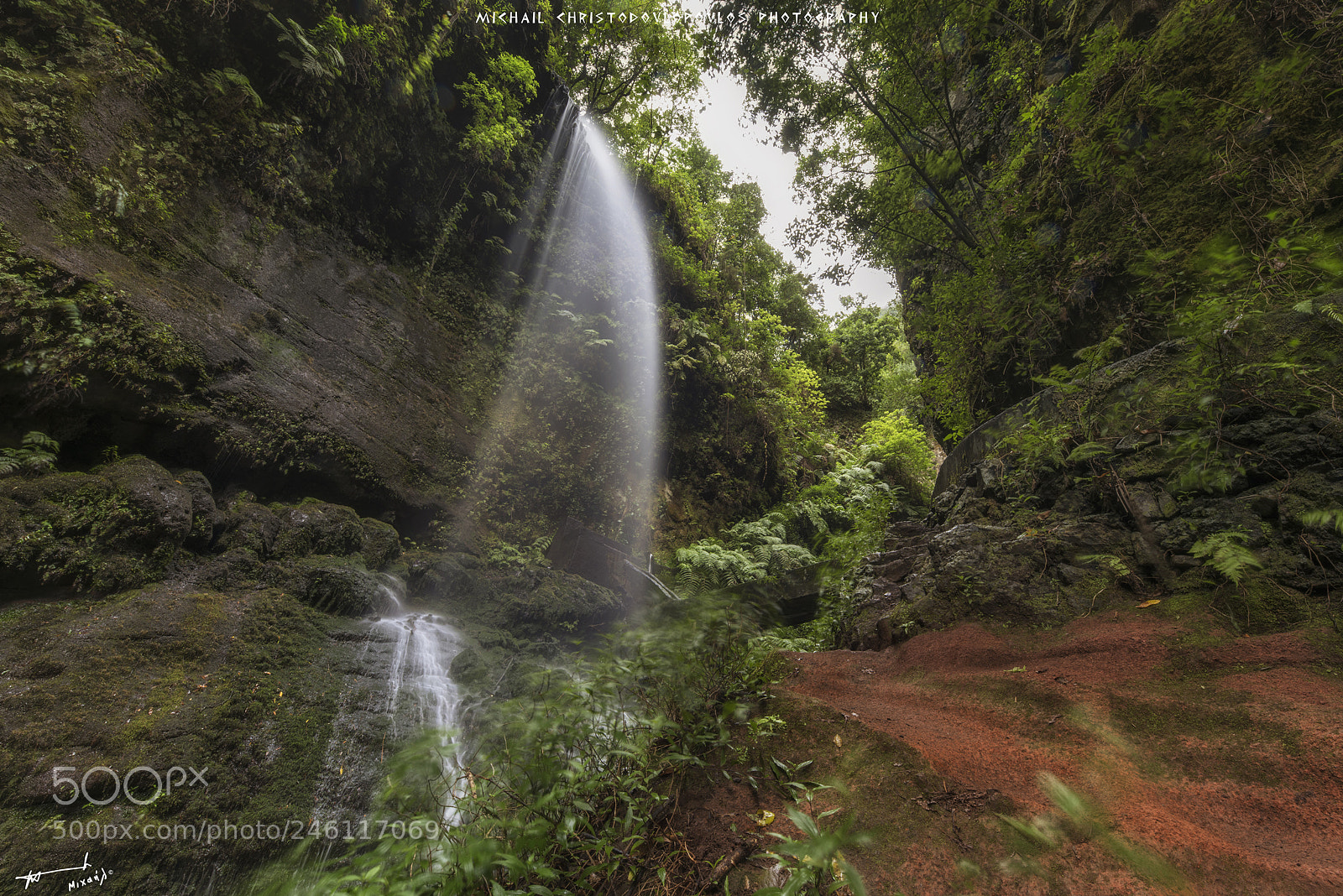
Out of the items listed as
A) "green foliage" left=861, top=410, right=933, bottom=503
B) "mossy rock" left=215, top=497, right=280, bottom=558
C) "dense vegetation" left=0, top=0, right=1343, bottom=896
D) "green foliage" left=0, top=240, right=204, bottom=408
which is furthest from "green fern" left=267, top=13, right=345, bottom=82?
"green foliage" left=861, top=410, right=933, bottom=503

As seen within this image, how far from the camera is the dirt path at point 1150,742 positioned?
145 cm

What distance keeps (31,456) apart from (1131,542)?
9663 millimetres

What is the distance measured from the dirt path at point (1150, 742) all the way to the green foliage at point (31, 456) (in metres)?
7.29

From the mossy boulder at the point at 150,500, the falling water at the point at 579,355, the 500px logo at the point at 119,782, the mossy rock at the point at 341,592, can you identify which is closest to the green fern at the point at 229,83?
the falling water at the point at 579,355

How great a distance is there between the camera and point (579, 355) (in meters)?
10.9

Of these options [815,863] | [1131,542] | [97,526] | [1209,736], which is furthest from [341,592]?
[1131,542]

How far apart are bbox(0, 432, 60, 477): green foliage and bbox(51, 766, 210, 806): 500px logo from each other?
3.11 metres

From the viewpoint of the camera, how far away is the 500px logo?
115 inches

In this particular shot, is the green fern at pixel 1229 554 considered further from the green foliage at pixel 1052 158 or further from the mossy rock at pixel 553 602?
the mossy rock at pixel 553 602

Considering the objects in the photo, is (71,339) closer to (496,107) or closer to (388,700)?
(388,700)

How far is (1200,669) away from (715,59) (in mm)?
10700

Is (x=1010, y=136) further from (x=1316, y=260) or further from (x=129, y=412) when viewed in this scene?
(x=129, y=412)

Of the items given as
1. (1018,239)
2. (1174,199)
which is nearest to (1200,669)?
(1174,199)

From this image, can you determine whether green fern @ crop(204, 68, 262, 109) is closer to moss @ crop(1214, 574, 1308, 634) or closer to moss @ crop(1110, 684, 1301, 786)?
moss @ crop(1110, 684, 1301, 786)
